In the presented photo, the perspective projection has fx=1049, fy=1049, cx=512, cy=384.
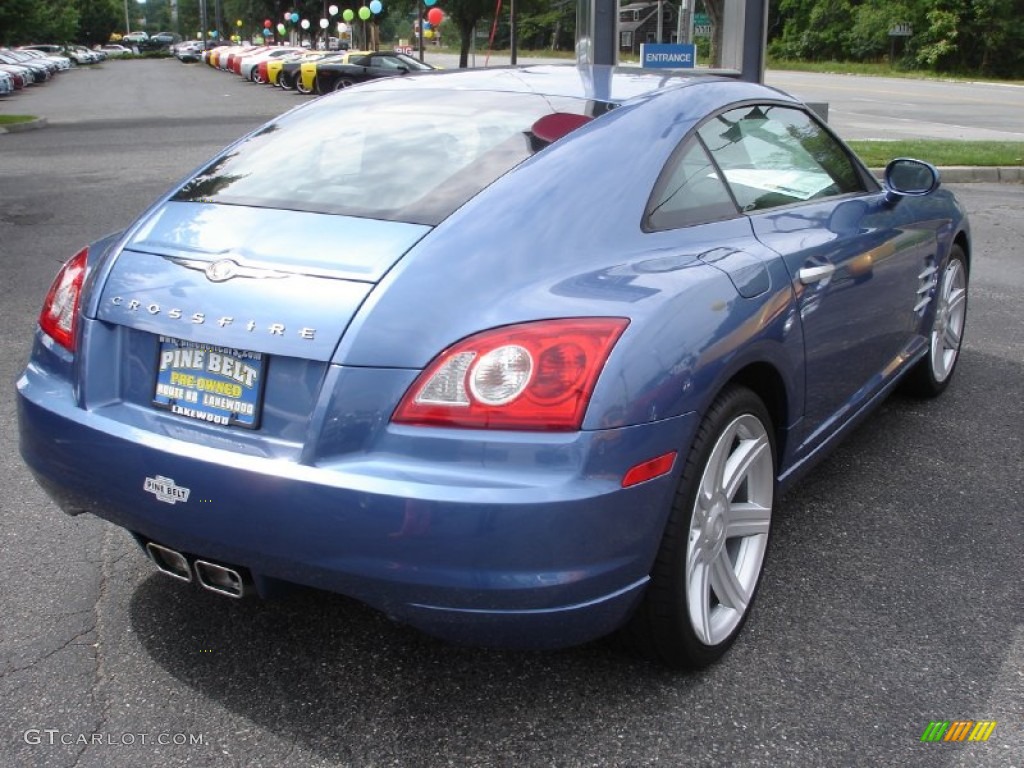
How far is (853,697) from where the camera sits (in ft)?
8.83

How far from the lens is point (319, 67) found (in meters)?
31.0

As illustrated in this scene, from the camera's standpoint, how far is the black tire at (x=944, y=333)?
186 inches

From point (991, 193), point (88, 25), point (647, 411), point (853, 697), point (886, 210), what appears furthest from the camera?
point (88, 25)

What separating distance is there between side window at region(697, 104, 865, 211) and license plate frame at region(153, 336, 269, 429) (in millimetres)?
1561

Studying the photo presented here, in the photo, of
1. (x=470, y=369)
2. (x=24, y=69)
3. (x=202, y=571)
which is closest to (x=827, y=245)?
(x=470, y=369)

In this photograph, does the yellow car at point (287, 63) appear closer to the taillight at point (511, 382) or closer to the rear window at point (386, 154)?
the rear window at point (386, 154)

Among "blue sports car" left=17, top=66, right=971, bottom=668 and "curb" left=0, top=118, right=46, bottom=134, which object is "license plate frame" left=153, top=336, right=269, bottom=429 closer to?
"blue sports car" left=17, top=66, right=971, bottom=668

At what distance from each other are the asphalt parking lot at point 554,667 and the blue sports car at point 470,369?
0.23 m

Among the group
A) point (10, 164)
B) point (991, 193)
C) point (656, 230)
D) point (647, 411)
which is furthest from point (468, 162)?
point (10, 164)

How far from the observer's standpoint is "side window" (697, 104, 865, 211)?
3236 millimetres

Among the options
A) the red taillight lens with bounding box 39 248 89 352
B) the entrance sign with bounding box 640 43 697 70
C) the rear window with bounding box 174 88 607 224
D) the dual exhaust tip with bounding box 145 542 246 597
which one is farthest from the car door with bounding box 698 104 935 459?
the entrance sign with bounding box 640 43 697 70

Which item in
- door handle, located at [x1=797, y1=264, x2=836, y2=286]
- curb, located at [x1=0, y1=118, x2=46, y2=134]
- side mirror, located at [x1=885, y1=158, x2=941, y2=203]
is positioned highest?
side mirror, located at [x1=885, y1=158, x2=941, y2=203]

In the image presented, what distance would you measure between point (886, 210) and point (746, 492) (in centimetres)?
154

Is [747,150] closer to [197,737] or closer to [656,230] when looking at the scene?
[656,230]
